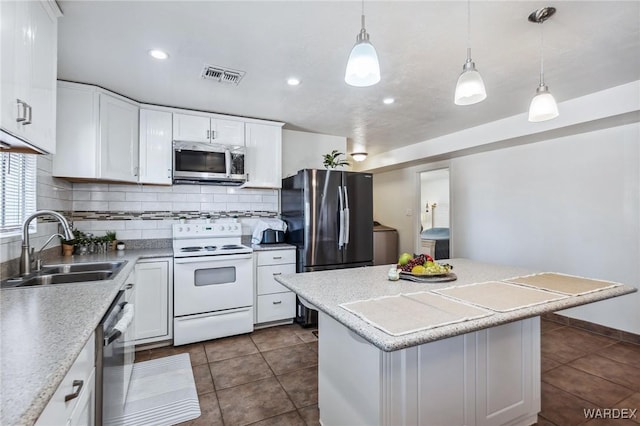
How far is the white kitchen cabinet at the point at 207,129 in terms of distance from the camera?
3.27 meters

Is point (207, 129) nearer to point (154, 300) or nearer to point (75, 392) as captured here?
point (154, 300)

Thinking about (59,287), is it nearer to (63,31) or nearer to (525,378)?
(63,31)

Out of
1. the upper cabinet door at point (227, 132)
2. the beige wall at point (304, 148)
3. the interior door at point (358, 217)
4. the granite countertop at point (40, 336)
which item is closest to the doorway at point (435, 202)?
the beige wall at point (304, 148)

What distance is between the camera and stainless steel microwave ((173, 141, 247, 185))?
3.18 m

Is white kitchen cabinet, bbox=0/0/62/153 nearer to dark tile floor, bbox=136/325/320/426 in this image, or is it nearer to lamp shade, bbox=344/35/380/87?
lamp shade, bbox=344/35/380/87

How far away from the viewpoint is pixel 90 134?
2.68 meters

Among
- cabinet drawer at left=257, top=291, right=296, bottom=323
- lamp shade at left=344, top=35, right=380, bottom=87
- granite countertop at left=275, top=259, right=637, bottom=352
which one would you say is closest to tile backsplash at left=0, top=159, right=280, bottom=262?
cabinet drawer at left=257, top=291, right=296, bottom=323

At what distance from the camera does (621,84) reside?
2.62 m

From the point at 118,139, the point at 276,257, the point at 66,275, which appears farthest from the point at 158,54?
the point at 276,257

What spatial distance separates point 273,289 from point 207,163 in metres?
1.56

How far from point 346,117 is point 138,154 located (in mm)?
2257

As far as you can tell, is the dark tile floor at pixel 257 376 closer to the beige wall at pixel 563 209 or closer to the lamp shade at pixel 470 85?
the lamp shade at pixel 470 85

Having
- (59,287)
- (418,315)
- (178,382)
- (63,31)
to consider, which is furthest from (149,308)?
(418,315)

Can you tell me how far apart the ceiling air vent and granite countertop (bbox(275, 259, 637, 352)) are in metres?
1.70
